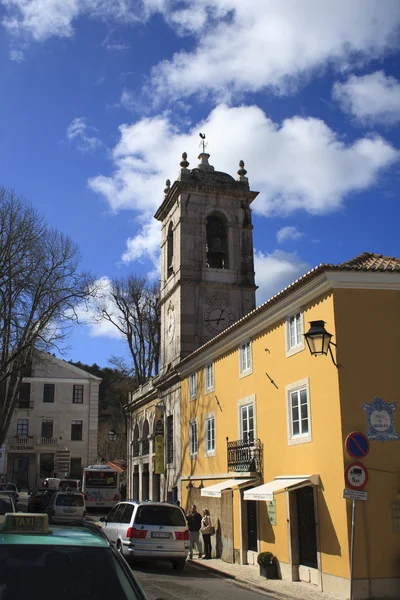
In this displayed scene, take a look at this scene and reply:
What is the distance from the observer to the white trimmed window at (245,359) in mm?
19828

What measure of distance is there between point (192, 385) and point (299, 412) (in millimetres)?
11117

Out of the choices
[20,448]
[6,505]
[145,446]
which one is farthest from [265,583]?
[20,448]

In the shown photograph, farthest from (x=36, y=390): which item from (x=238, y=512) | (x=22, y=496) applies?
(x=238, y=512)

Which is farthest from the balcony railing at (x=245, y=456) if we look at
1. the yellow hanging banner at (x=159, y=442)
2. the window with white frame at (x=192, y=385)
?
the yellow hanging banner at (x=159, y=442)

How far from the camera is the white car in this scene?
25.5 m

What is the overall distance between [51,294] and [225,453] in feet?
37.7

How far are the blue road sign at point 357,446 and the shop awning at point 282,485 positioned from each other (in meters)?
3.21

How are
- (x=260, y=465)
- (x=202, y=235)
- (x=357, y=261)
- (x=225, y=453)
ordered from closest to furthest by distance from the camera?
Answer: (x=357, y=261)
(x=260, y=465)
(x=225, y=453)
(x=202, y=235)

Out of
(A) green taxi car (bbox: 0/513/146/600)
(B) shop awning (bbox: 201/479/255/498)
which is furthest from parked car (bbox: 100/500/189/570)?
(A) green taxi car (bbox: 0/513/146/600)

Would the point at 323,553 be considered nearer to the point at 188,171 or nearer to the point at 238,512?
the point at 238,512

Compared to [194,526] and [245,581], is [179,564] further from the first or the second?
[194,526]

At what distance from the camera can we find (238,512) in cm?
1873

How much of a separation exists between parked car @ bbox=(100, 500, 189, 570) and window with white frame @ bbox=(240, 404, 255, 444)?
3.76 m

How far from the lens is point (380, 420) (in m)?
13.9
